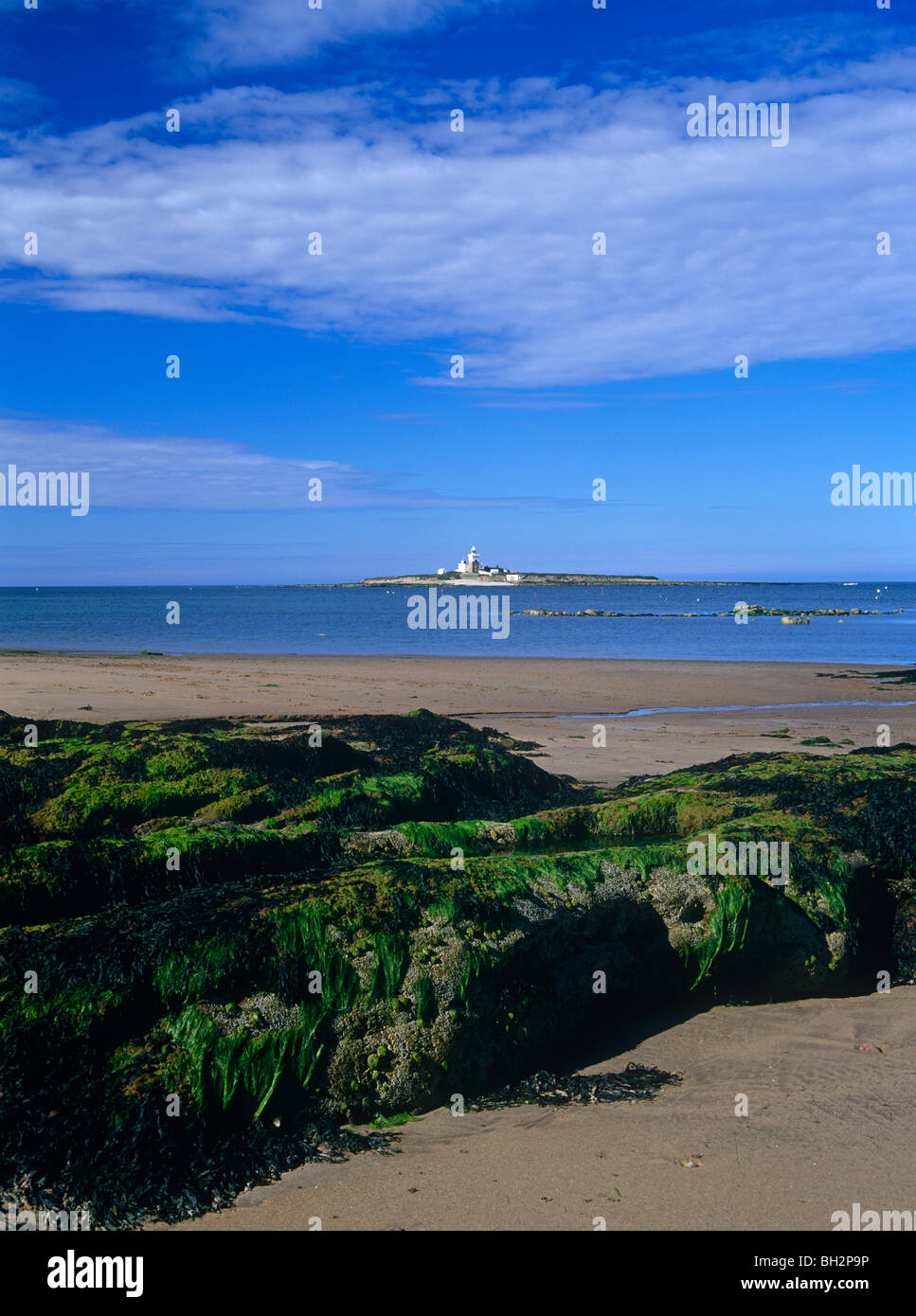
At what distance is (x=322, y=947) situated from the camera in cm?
483

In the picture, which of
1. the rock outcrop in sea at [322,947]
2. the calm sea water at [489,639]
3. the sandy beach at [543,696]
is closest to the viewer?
the rock outcrop in sea at [322,947]

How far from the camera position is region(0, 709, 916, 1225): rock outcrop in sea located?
4188mm

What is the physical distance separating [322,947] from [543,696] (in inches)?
826

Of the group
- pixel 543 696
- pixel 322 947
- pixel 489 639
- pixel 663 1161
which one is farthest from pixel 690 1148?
pixel 489 639

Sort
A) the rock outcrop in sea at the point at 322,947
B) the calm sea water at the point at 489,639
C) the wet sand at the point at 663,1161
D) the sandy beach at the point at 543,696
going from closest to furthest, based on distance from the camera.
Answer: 1. the wet sand at the point at 663,1161
2. the rock outcrop in sea at the point at 322,947
3. the sandy beach at the point at 543,696
4. the calm sea water at the point at 489,639

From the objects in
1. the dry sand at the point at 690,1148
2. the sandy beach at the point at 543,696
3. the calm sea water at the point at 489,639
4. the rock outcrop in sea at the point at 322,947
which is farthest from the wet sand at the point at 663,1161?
the calm sea water at the point at 489,639

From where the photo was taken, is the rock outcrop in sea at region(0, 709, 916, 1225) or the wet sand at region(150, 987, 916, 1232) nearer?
the wet sand at region(150, 987, 916, 1232)

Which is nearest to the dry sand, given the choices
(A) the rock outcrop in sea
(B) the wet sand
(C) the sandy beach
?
(B) the wet sand

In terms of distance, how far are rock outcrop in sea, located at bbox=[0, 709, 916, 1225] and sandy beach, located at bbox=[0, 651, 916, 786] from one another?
596cm

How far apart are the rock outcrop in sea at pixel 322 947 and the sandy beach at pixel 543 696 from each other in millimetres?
5964

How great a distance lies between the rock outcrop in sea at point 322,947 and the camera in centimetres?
419

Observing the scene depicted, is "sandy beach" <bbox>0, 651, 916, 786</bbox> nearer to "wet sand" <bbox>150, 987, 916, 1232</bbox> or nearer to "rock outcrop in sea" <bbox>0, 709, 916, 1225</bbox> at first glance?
"rock outcrop in sea" <bbox>0, 709, 916, 1225</bbox>

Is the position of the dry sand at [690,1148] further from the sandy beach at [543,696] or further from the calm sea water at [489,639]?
the calm sea water at [489,639]
